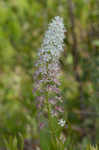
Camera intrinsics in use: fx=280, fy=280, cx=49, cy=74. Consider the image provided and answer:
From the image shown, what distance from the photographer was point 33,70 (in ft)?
12.5

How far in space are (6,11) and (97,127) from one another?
10.1 ft

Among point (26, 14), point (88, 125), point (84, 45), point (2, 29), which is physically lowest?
point (88, 125)

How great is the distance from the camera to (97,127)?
3.74 m

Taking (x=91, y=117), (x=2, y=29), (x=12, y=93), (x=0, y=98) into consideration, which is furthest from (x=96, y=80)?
(x=2, y=29)

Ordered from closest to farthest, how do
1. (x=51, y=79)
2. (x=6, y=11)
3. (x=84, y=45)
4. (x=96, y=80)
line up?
(x=51, y=79) < (x=96, y=80) < (x=84, y=45) < (x=6, y=11)

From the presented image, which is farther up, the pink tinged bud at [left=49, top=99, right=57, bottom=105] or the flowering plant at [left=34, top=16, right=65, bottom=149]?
the flowering plant at [left=34, top=16, right=65, bottom=149]

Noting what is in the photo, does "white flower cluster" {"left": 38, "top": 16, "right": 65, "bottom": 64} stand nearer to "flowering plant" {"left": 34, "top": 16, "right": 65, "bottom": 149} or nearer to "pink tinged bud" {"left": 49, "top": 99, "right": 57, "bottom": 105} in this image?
"flowering plant" {"left": 34, "top": 16, "right": 65, "bottom": 149}

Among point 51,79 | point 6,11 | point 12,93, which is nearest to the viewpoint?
point 51,79

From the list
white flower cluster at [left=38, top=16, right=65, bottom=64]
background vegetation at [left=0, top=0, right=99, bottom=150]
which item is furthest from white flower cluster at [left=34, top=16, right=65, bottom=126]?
background vegetation at [left=0, top=0, right=99, bottom=150]

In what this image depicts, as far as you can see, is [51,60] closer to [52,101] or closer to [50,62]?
[50,62]

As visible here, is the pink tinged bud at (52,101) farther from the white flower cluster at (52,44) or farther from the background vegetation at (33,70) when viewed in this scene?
the background vegetation at (33,70)

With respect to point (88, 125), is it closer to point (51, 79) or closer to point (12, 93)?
point (12, 93)

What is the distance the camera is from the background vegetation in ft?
12.2

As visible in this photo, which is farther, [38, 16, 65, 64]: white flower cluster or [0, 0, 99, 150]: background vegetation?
[0, 0, 99, 150]: background vegetation
